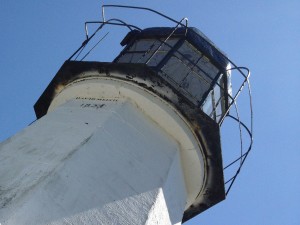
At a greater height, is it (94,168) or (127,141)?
(127,141)

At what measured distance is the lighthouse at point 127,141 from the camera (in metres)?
3.67

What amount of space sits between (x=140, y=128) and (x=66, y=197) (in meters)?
1.85

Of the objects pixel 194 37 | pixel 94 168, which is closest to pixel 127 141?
pixel 94 168

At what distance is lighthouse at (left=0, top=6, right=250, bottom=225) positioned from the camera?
12.0 ft

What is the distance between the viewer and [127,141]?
4812mm

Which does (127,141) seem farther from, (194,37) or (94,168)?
(194,37)

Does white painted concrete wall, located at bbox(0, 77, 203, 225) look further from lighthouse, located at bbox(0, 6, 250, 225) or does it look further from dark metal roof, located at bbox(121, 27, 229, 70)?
dark metal roof, located at bbox(121, 27, 229, 70)

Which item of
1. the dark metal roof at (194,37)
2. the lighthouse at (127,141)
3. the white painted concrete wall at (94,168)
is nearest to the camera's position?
the white painted concrete wall at (94,168)

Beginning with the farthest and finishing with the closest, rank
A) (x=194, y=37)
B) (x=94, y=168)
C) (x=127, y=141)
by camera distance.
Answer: (x=194, y=37) → (x=127, y=141) → (x=94, y=168)

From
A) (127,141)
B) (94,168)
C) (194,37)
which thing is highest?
(194,37)

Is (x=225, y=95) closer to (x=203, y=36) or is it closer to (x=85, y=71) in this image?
(x=203, y=36)

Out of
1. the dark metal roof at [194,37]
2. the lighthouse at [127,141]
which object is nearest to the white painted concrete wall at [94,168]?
the lighthouse at [127,141]

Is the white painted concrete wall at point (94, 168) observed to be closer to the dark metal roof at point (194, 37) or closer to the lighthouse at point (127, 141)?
the lighthouse at point (127, 141)

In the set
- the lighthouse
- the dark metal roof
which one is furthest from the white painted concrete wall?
the dark metal roof
